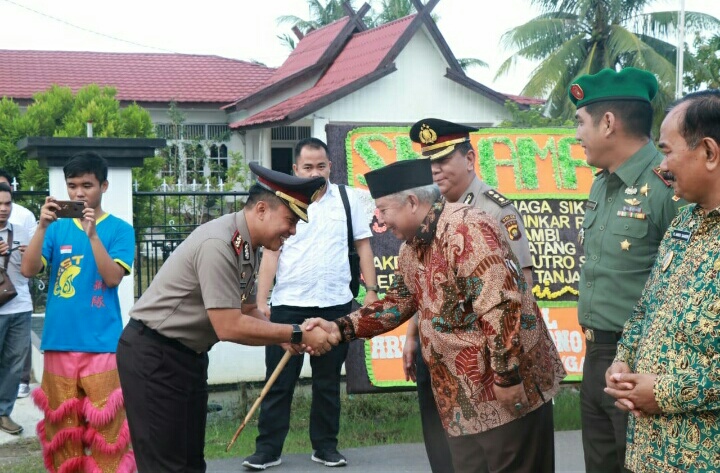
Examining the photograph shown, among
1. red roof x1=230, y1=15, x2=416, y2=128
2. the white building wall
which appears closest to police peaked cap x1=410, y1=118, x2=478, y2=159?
red roof x1=230, y1=15, x2=416, y2=128

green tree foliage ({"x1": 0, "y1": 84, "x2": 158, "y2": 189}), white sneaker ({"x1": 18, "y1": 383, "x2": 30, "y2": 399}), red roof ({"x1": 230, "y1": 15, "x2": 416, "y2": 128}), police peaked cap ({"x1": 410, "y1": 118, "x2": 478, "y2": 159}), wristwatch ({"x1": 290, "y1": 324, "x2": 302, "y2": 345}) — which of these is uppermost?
red roof ({"x1": 230, "y1": 15, "x2": 416, "y2": 128})

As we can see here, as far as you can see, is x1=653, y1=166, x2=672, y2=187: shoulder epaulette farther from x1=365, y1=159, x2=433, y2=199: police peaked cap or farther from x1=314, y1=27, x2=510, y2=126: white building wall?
x1=314, y1=27, x2=510, y2=126: white building wall

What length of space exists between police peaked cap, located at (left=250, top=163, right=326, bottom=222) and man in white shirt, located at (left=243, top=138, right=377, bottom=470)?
193 centimetres

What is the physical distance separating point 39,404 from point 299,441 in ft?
6.77

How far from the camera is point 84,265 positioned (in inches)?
209

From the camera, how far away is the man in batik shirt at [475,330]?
3592 millimetres

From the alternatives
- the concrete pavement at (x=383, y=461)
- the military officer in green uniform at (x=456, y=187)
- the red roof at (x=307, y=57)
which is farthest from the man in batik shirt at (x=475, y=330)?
the red roof at (x=307, y=57)

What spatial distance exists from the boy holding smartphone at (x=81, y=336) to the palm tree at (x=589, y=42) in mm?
21897

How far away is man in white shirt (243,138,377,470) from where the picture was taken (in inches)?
237

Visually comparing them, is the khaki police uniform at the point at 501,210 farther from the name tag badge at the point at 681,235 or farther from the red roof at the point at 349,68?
the red roof at the point at 349,68

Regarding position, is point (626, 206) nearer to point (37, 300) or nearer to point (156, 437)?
point (156, 437)

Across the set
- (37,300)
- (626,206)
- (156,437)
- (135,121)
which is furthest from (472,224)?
(135,121)

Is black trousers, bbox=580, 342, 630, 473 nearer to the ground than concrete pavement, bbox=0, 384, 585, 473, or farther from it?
farther from it

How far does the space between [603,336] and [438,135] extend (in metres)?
1.52
